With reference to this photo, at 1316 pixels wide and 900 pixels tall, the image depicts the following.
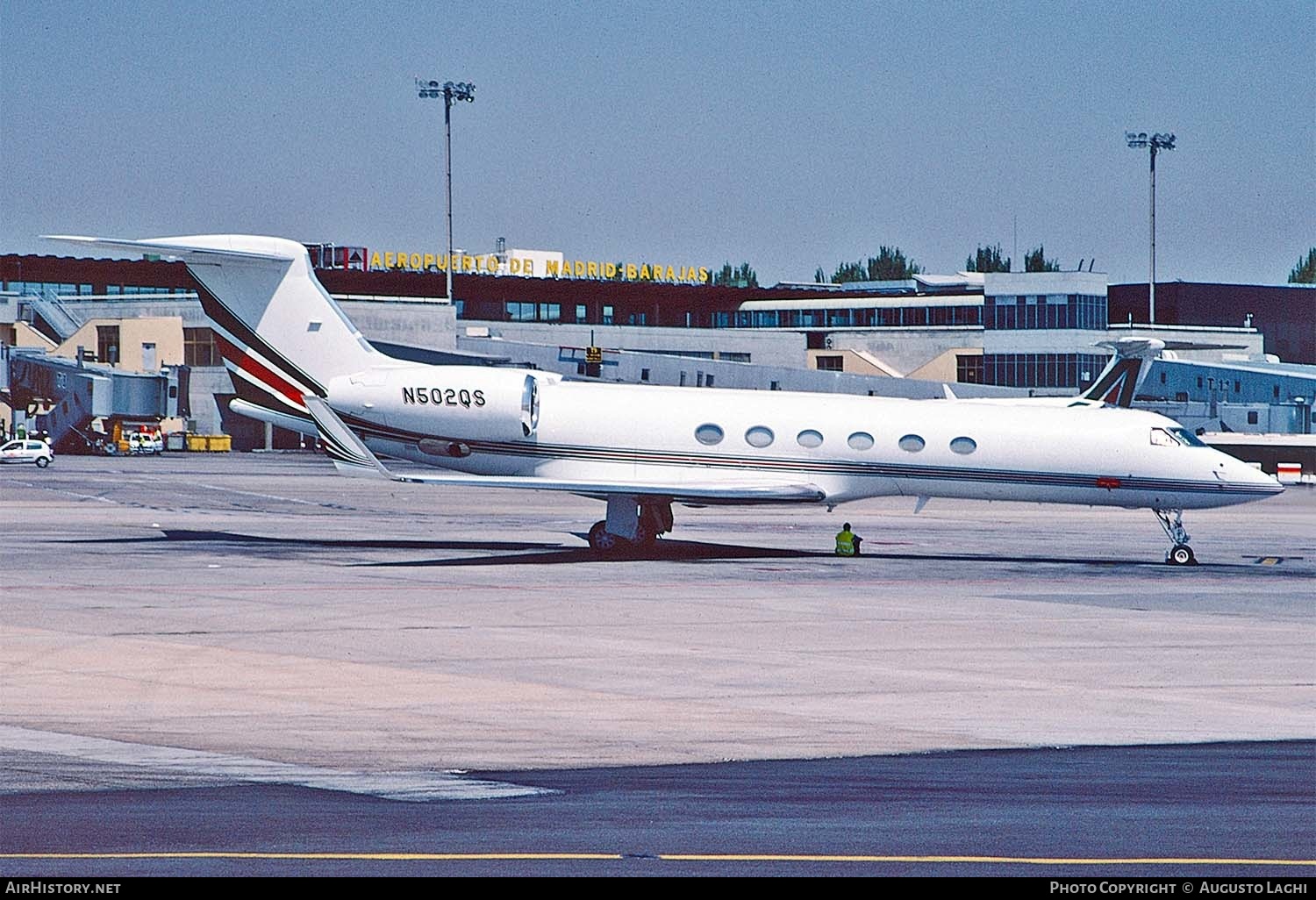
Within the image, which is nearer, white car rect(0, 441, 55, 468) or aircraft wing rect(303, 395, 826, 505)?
aircraft wing rect(303, 395, 826, 505)

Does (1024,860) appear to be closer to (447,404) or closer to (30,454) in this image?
(447,404)

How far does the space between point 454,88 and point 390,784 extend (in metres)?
100

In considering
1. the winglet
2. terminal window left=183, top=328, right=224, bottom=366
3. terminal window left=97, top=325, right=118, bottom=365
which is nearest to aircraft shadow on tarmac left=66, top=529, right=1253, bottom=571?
the winglet

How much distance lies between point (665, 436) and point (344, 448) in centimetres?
633

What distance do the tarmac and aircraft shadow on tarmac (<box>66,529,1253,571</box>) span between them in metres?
0.19

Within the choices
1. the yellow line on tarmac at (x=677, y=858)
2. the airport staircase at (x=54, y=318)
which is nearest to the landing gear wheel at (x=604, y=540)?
the yellow line on tarmac at (x=677, y=858)

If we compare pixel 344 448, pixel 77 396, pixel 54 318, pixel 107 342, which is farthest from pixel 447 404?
pixel 54 318

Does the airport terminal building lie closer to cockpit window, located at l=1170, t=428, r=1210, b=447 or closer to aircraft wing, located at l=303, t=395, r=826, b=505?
cockpit window, located at l=1170, t=428, r=1210, b=447

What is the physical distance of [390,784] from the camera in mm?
11992

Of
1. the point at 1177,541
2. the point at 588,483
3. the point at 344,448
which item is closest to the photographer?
the point at 344,448

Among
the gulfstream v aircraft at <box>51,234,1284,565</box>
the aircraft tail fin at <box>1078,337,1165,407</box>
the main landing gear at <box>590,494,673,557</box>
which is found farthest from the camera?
the aircraft tail fin at <box>1078,337,1165,407</box>

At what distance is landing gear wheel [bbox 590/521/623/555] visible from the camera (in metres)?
34.8

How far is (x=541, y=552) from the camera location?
3544 centimetres

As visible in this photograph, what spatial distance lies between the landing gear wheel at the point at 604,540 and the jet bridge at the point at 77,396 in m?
67.1
